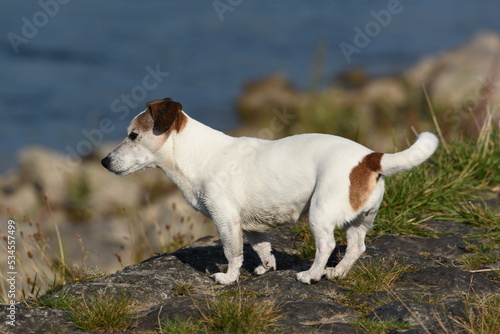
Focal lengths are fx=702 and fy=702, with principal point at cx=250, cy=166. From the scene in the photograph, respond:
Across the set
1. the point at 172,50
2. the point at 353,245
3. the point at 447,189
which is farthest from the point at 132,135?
the point at 172,50

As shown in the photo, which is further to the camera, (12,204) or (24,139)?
(24,139)

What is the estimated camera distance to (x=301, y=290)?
5176 mm

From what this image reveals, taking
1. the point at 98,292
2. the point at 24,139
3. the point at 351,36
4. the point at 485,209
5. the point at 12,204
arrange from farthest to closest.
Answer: the point at 351,36
the point at 24,139
the point at 12,204
the point at 485,209
the point at 98,292

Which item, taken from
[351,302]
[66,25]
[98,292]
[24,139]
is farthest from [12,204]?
[66,25]

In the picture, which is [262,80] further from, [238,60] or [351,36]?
[351,36]

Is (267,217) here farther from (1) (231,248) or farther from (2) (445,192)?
(2) (445,192)

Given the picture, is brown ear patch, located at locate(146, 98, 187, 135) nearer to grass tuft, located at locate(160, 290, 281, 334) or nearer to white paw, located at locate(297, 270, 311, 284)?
white paw, located at locate(297, 270, 311, 284)

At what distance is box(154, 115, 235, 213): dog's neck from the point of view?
19.0 ft

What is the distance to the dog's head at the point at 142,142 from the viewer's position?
5.80 meters

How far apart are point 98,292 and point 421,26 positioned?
93.4 ft

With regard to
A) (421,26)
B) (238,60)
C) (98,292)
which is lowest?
(421,26)

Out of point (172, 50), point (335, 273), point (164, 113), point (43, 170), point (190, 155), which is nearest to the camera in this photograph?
point (335, 273)

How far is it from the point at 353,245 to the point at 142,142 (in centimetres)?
192

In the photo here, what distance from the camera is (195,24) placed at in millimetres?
29750
